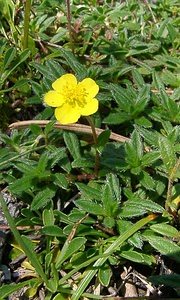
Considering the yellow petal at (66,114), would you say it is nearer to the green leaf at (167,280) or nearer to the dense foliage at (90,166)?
the dense foliage at (90,166)

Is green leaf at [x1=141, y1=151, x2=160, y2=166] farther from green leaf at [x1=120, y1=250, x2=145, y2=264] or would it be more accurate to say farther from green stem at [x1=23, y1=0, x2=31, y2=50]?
green stem at [x1=23, y1=0, x2=31, y2=50]

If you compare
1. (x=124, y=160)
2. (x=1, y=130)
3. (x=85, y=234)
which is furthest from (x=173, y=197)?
(x=1, y=130)

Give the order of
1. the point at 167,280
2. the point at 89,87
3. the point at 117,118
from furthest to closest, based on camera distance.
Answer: the point at 117,118, the point at 89,87, the point at 167,280

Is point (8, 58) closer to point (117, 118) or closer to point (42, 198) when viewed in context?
point (117, 118)

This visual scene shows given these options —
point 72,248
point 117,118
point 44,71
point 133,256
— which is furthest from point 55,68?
→ point 133,256

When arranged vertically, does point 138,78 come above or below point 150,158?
above
